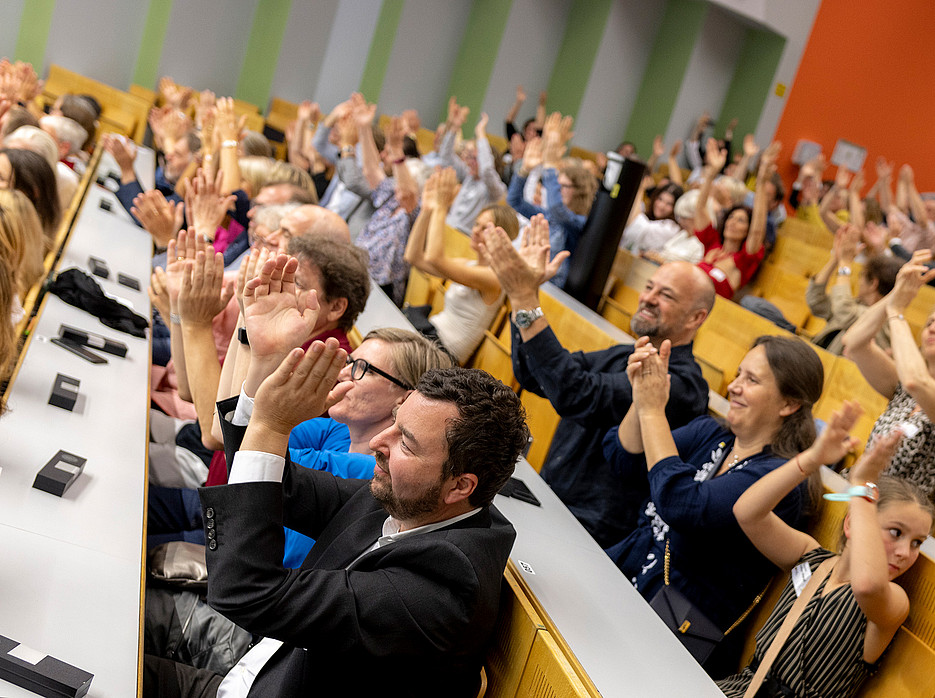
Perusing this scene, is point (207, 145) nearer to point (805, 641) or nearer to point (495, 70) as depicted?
point (805, 641)

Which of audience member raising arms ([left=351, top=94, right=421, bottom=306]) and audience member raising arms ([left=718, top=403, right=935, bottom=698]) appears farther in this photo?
audience member raising arms ([left=351, top=94, right=421, bottom=306])

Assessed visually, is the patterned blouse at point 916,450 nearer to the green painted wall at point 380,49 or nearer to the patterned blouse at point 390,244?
the patterned blouse at point 390,244

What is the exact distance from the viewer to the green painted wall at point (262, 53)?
1104 centimetres

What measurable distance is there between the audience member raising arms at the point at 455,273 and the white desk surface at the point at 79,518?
54.0 inches

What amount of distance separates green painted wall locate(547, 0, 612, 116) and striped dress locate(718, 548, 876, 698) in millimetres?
10885

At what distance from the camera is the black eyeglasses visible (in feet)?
7.01

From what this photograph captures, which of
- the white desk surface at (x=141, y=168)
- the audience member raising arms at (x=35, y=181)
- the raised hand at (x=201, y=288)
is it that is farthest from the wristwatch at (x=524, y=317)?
the white desk surface at (x=141, y=168)

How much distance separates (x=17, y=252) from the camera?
124 inches

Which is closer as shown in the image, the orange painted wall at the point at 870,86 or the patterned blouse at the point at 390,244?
the patterned blouse at the point at 390,244

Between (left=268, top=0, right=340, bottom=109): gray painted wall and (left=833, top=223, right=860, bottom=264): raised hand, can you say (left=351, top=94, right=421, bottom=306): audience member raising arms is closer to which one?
(left=833, top=223, right=860, bottom=264): raised hand

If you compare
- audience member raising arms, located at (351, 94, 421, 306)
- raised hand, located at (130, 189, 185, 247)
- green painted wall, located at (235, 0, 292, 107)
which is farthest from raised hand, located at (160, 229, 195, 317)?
green painted wall, located at (235, 0, 292, 107)

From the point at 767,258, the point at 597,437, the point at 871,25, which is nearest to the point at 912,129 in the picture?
the point at 871,25

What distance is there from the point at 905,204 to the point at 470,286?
616cm

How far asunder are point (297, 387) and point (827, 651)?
4.66ft
